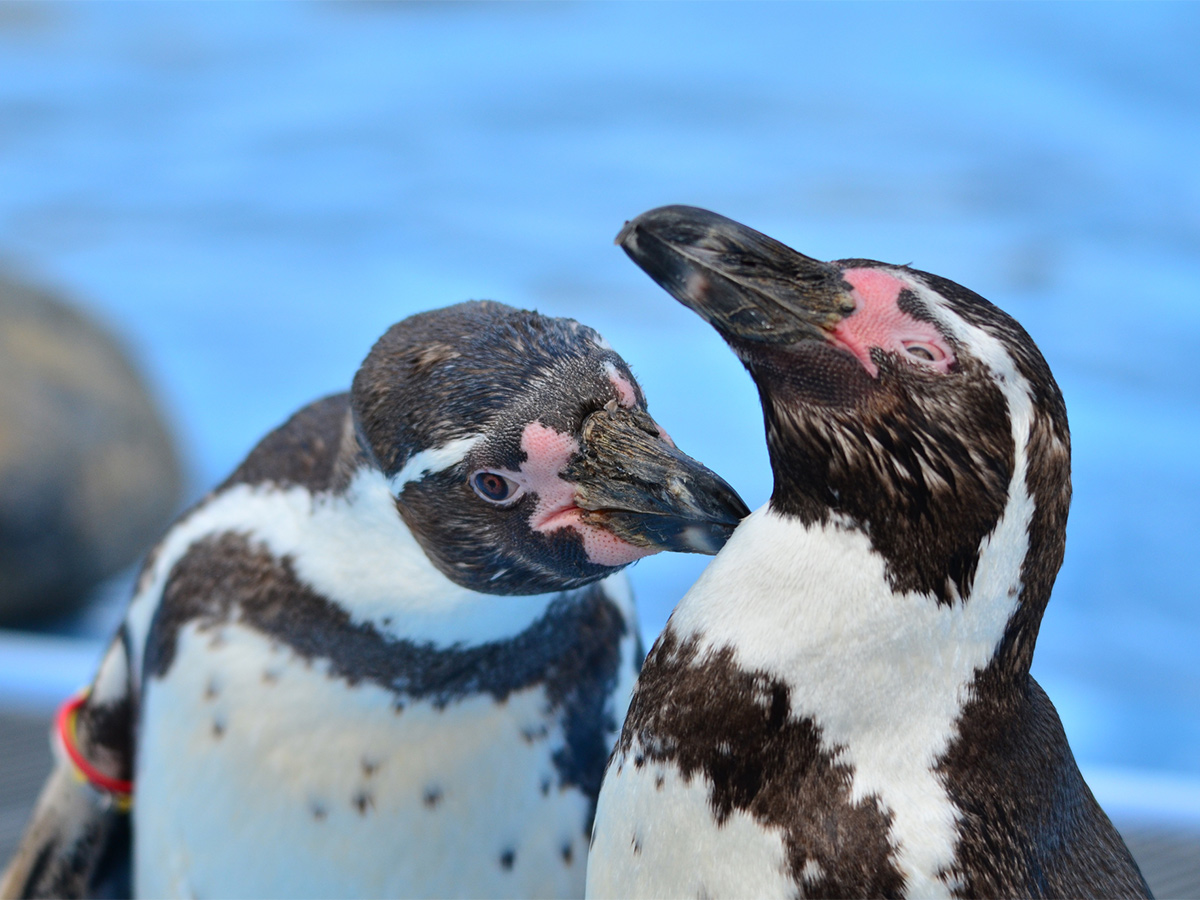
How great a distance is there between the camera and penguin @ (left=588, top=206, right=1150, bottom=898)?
33.4 inches

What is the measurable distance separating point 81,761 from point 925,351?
103cm

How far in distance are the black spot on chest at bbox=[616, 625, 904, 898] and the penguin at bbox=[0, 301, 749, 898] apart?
0.12m

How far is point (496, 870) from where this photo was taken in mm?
1248

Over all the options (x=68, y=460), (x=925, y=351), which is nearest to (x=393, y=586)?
(x=925, y=351)

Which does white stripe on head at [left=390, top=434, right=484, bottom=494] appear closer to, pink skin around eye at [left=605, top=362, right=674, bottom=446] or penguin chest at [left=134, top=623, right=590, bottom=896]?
pink skin around eye at [left=605, top=362, right=674, bottom=446]

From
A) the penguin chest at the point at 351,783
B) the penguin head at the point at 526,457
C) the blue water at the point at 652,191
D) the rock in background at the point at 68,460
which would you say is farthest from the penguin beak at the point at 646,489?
the blue water at the point at 652,191

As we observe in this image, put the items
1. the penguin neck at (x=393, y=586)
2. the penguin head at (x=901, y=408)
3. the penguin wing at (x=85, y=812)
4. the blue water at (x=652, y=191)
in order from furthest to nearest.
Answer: the blue water at (x=652, y=191) → the penguin wing at (x=85, y=812) → the penguin neck at (x=393, y=586) → the penguin head at (x=901, y=408)

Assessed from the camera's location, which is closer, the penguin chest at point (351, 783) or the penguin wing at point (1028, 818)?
the penguin wing at point (1028, 818)

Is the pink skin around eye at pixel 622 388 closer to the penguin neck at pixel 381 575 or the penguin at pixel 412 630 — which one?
the penguin at pixel 412 630

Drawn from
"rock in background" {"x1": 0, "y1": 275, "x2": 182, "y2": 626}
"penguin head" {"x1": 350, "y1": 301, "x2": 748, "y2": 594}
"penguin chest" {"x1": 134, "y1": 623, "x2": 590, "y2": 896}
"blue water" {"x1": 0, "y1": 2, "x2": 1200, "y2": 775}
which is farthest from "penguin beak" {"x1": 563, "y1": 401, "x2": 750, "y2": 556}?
"blue water" {"x1": 0, "y1": 2, "x2": 1200, "y2": 775}

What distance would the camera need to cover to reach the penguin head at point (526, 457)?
0.98m

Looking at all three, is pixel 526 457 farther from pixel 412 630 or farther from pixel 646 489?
pixel 412 630

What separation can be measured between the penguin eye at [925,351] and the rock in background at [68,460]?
296 cm

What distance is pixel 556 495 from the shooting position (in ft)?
3.34
